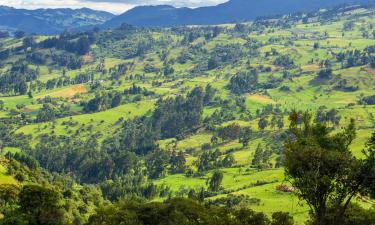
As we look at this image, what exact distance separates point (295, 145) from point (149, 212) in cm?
4034

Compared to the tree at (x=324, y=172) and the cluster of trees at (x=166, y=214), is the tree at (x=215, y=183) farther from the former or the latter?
the tree at (x=324, y=172)

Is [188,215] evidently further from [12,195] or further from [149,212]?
[12,195]

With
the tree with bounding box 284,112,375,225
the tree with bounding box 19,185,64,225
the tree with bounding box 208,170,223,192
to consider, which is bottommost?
the tree with bounding box 208,170,223,192

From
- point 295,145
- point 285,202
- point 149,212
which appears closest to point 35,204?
point 149,212

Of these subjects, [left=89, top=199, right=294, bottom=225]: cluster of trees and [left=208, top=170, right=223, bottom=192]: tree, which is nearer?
[left=89, top=199, right=294, bottom=225]: cluster of trees

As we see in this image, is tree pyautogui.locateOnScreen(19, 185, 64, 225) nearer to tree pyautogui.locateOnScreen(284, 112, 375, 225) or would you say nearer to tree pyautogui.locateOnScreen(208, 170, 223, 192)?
tree pyautogui.locateOnScreen(284, 112, 375, 225)

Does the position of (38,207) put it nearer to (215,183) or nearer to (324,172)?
(324,172)

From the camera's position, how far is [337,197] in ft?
162

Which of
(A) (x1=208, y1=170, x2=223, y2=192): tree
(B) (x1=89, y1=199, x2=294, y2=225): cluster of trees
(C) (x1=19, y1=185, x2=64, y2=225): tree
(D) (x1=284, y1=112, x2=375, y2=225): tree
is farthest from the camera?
(A) (x1=208, y1=170, x2=223, y2=192): tree

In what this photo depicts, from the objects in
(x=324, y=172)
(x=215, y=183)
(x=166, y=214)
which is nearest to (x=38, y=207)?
(x=166, y=214)

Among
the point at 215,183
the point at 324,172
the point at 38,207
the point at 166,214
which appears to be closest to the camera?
the point at 324,172

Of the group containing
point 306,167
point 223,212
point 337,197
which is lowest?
point 223,212

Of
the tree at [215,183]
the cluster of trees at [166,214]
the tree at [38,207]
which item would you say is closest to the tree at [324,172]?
the cluster of trees at [166,214]

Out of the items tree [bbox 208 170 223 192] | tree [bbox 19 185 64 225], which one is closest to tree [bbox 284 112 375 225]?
tree [bbox 19 185 64 225]
